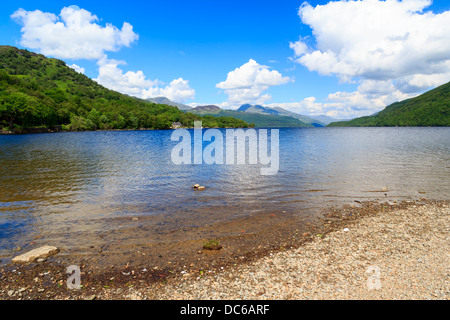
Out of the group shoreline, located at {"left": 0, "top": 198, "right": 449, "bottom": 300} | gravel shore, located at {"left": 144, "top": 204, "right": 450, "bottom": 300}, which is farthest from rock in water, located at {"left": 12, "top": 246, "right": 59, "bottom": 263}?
gravel shore, located at {"left": 144, "top": 204, "right": 450, "bottom": 300}

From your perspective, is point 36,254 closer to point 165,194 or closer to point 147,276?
point 147,276

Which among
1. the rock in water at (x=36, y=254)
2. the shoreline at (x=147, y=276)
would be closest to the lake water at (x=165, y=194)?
the rock in water at (x=36, y=254)

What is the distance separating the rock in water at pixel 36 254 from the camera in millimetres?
10555

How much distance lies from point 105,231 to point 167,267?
6.39m

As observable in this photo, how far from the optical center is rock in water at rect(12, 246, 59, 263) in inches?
416

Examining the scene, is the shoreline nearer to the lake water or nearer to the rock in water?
the rock in water

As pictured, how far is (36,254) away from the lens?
10891 mm

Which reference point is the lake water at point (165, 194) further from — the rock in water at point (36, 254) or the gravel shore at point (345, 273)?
the gravel shore at point (345, 273)

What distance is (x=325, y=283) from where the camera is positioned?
337 inches
